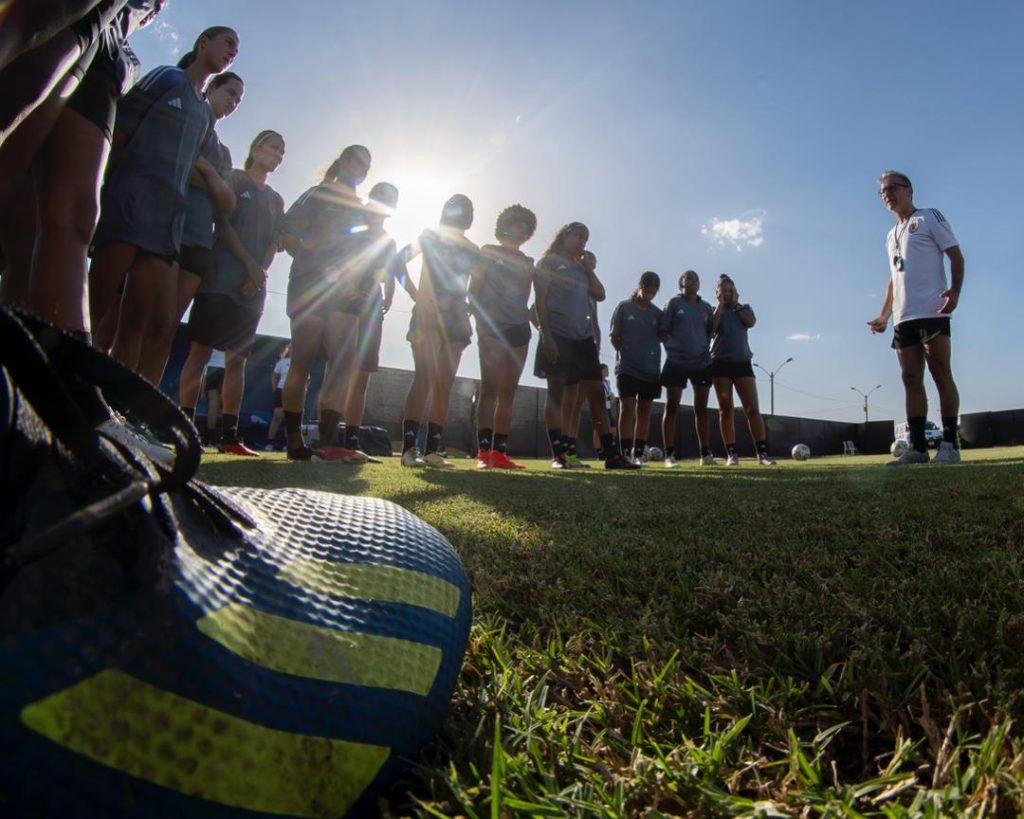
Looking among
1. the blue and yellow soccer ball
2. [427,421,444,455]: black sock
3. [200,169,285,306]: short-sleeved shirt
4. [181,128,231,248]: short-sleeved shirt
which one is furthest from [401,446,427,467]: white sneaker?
the blue and yellow soccer ball

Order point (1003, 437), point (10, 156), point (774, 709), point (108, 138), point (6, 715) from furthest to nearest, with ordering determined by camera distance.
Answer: point (1003, 437), point (108, 138), point (10, 156), point (774, 709), point (6, 715)

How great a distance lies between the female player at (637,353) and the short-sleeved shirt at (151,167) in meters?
4.89

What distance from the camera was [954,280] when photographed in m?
5.04

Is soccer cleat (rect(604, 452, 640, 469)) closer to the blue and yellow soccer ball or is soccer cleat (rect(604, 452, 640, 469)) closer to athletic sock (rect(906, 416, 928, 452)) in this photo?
athletic sock (rect(906, 416, 928, 452))

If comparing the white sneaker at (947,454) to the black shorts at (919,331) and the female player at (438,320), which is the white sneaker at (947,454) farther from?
the female player at (438,320)

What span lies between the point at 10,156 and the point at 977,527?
101 inches

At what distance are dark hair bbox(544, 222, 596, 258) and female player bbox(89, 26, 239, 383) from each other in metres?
3.73

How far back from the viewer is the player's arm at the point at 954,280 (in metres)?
4.92

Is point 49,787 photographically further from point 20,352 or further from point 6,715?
point 20,352

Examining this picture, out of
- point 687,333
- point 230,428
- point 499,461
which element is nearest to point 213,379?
point 230,428

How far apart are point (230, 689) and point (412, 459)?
438 cm

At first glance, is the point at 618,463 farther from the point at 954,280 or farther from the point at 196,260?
the point at 196,260

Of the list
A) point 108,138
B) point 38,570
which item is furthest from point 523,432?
point 38,570

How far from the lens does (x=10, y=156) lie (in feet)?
5.36
